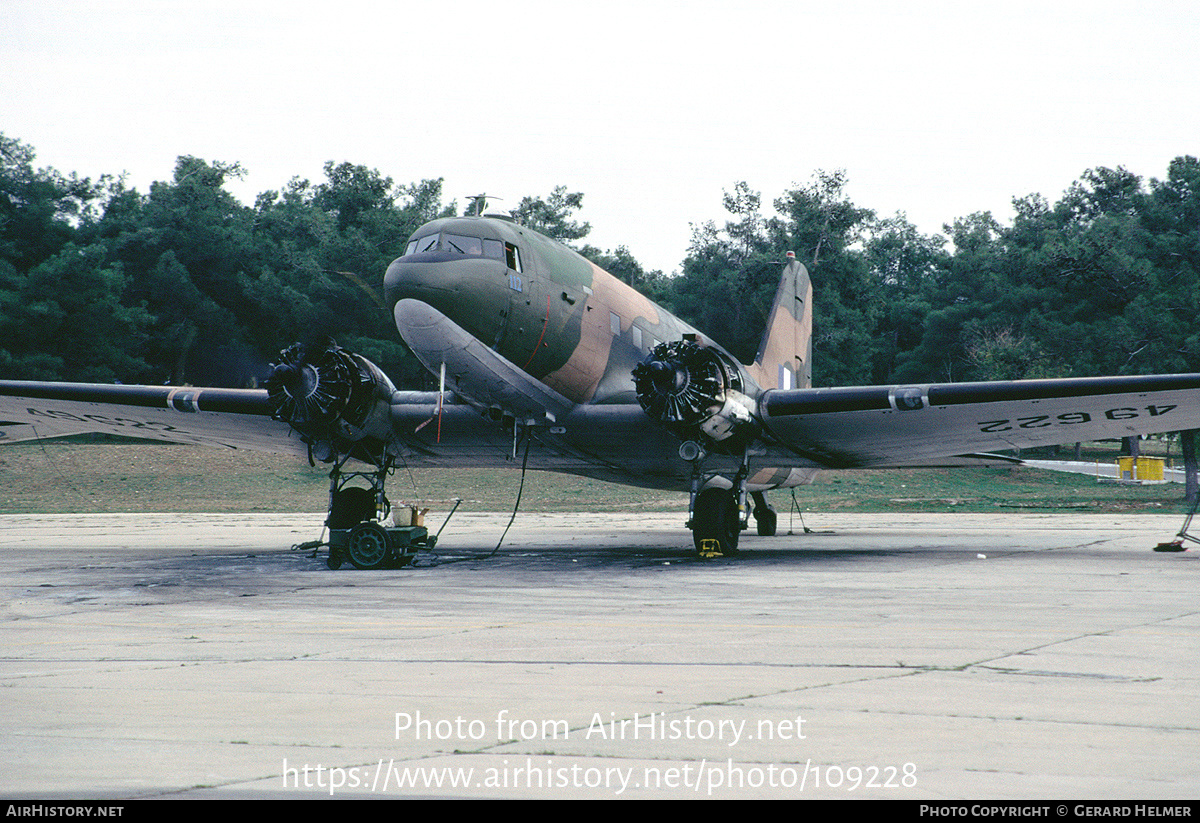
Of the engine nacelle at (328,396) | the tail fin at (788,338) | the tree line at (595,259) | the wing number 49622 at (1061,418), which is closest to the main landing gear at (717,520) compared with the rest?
the wing number 49622 at (1061,418)

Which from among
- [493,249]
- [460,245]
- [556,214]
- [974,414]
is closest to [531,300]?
[493,249]

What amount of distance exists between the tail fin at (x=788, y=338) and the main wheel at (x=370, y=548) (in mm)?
9589

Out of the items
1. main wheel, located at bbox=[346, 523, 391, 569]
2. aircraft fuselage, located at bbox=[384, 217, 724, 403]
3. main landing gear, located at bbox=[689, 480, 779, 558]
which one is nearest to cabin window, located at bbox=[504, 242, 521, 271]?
aircraft fuselage, located at bbox=[384, 217, 724, 403]

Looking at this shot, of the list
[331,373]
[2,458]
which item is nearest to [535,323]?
[331,373]

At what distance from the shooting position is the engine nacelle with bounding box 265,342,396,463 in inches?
719

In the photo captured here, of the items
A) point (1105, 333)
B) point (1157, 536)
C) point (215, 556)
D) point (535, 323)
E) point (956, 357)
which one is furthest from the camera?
point (956, 357)

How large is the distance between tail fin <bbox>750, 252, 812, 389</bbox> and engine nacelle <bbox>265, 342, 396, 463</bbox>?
8.64m

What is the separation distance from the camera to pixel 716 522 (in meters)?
19.1

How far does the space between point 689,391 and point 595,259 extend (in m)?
76.8

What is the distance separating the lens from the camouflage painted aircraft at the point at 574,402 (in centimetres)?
1680

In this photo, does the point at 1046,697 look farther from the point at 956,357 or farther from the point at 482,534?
the point at 956,357

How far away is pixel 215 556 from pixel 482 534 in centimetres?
897

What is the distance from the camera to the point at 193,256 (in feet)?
267

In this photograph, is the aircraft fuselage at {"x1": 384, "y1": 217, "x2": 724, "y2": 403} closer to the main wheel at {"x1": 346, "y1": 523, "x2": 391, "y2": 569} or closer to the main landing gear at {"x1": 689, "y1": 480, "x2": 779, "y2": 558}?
the main landing gear at {"x1": 689, "y1": 480, "x2": 779, "y2": 558}
